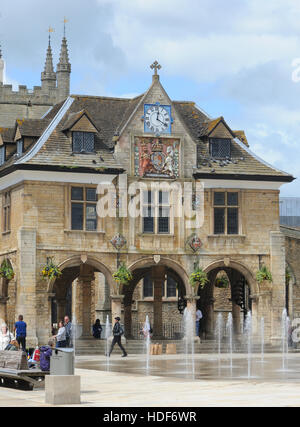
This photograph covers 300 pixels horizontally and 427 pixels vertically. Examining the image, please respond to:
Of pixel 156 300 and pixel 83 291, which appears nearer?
pixel 83 291

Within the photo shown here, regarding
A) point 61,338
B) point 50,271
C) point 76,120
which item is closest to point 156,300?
point 50,271

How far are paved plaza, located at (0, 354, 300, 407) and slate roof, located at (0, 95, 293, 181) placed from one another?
45.3ft

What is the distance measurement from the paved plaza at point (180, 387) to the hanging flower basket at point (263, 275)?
12.2m

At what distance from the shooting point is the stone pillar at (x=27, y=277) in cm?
4700

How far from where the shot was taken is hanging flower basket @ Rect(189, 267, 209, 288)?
162ft

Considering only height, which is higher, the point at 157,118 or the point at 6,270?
the point at 157,118

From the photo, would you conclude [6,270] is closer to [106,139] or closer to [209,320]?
[106,139]

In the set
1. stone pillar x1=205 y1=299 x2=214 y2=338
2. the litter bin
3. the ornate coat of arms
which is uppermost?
the ornate coat of arms

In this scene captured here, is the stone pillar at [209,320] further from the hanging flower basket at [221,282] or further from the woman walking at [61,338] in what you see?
the woman walking at [61,338]

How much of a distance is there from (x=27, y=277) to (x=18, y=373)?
73.7ft

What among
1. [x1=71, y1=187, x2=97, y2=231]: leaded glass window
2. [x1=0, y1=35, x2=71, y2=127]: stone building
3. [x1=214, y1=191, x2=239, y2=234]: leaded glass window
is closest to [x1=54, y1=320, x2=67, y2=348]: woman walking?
[x1=71, y1=187, x2=97, y2=231]: leaded glass window

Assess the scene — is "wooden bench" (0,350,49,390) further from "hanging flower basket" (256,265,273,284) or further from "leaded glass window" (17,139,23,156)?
"hanging flower basket" (256,265,273,284)

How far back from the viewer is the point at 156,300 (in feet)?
175

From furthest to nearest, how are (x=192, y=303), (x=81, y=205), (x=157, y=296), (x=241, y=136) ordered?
(x=241, y=136), (x=157, y=296), (x=192, y=303), (x=81, y=205)
